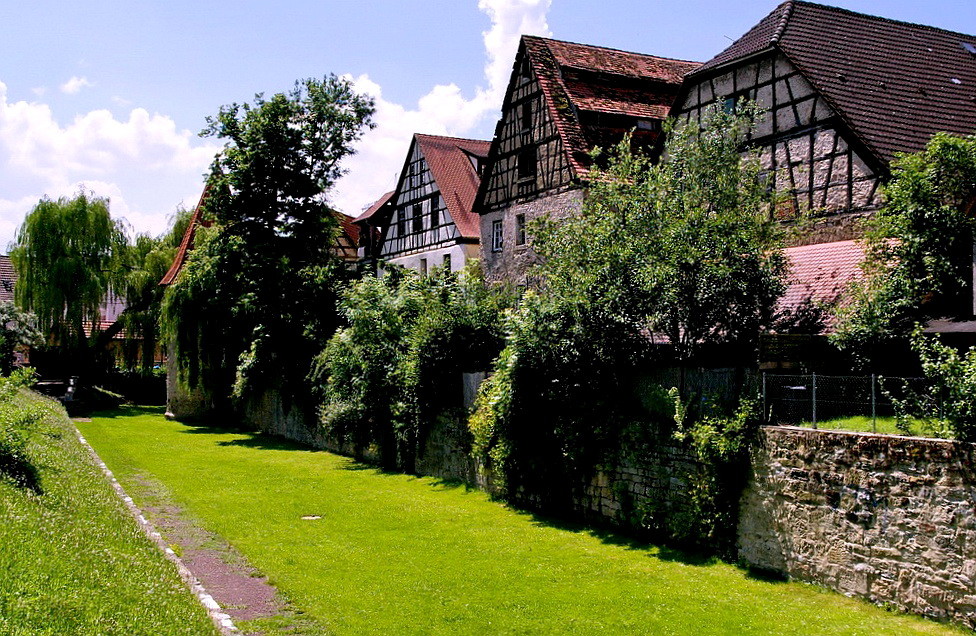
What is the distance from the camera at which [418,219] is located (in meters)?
39.1

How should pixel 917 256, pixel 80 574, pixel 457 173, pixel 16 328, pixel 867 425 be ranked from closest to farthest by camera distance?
pixel 80 574, pixel 867 425, pixel 917 256, pixel 16 328, pixel 457 173

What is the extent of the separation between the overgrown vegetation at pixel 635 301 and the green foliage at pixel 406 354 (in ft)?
13.0

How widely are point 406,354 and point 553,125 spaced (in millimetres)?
10033

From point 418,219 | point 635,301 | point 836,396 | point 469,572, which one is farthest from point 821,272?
point 418,219

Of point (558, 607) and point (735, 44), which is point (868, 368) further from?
point (735, 44)

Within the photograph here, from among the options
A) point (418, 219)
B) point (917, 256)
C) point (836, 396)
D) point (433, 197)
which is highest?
point (433, 197)

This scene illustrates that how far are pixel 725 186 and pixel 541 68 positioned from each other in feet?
49.3

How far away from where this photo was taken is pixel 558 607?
10.5 m

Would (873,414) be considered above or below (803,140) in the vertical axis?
below

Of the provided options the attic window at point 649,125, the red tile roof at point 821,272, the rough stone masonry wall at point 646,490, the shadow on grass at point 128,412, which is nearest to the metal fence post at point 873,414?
the rough stone masonry wall at point 646,490

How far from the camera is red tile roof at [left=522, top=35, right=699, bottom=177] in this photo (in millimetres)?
27422

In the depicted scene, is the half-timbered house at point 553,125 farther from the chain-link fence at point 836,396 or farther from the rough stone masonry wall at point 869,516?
the rough stone masonry wall at point 869,516

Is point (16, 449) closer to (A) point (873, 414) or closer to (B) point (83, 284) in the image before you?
(A) point (873, 414)

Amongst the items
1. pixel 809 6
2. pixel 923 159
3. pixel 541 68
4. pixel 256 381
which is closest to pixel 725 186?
pixel 923 159
